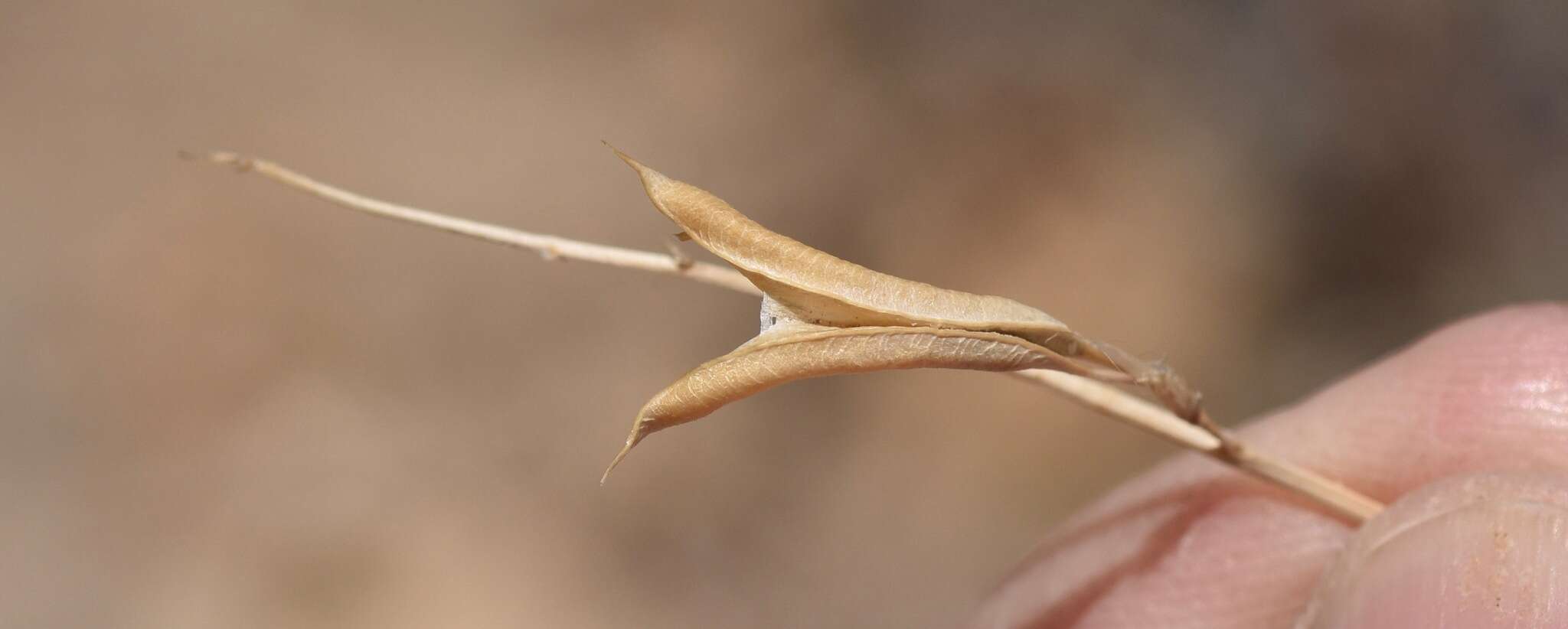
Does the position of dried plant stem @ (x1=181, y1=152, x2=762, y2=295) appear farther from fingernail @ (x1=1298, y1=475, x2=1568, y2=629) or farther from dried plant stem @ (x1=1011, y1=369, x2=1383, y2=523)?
fingernail @ (x1=1298, y1=475, x2=1568, y2=629)

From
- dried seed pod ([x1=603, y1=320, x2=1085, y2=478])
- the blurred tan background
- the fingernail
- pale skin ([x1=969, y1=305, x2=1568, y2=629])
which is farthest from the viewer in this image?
the blurred tan background

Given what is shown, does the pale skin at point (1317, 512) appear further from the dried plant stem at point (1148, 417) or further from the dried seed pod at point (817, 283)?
the dried seed pod at point (817, 283)

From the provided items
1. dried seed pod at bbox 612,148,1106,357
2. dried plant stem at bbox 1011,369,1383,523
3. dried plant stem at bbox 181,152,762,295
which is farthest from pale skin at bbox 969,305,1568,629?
dried plant stem at bbox 181,152,762,295

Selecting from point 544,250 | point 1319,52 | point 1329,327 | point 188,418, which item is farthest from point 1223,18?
point 188,418

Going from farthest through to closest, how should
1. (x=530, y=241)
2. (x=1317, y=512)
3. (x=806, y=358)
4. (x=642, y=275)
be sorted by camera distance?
(x=642, y=275) → (x=1317, y=512) → (x=530, y=241) → (x=806, y=358)

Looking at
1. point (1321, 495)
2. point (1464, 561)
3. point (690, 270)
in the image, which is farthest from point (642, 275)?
point (1464, 561)

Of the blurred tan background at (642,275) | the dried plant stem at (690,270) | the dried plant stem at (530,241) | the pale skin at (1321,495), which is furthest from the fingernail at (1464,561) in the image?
the blurred tan background at (642,275)

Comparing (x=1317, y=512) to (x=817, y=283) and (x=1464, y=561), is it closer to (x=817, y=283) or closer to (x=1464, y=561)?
(x=1464, y=561)
